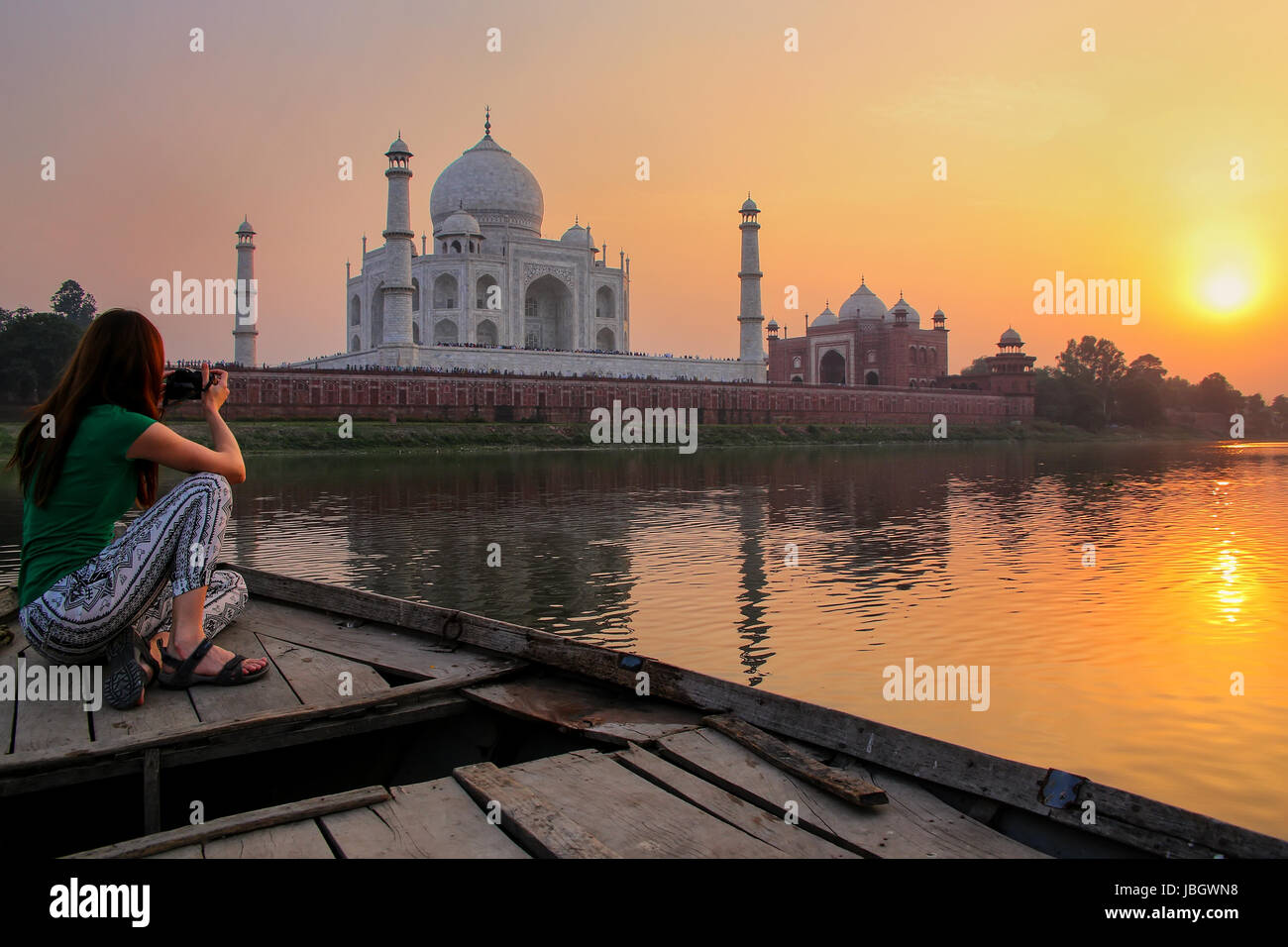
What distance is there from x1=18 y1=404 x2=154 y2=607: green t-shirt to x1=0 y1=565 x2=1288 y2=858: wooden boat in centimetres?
47

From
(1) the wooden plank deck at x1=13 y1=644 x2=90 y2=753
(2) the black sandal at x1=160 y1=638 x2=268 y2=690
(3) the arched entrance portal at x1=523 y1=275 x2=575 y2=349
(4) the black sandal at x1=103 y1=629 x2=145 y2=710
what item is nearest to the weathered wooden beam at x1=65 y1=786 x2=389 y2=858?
(1) the wooden plank deck at x1=13 y1=644 x2=90 y2=753

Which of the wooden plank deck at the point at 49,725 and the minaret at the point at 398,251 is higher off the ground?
the minaret at the point at 398,251

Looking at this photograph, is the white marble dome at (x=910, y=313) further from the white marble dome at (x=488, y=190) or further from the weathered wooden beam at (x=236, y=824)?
the weathered wooden beam at (x=236, y=824)

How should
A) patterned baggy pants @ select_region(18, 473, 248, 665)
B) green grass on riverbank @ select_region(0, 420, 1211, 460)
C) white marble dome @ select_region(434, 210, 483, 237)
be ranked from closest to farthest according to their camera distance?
patterned baggy pants @ select_region(18, 473, 248, 665) < green grass on riverbank @ select_region(0, 420, 1211, 460) < white marble dome @ select_region(434, 210, 483, 237)

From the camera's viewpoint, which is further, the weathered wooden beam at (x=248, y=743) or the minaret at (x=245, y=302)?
the minaret at (x=245, y=302)

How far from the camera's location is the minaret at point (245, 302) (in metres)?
43.8

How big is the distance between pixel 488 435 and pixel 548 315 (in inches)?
710

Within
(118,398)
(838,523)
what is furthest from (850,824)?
(838,523)

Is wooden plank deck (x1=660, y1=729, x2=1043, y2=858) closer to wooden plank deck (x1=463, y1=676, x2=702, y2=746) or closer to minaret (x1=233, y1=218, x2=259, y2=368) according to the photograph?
wooden plank deck (x1=463, y1=676, x2=702, y2=746)

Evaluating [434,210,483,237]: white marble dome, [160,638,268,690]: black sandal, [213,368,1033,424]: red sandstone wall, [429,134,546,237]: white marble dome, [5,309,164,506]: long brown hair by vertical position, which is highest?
[429,134,546,237]: white marble dome

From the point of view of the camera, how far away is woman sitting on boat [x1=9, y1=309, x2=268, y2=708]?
3.42m

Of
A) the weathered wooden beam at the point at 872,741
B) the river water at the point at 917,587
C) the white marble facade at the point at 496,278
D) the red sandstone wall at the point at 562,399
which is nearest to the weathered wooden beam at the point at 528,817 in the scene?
the weathered wooden beam at the point at 872,741

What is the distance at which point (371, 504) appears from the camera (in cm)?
1554

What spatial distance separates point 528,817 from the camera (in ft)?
8.42
